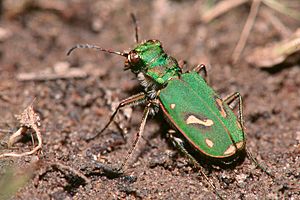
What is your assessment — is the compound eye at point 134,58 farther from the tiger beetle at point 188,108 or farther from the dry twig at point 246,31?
the dry twig at point 246,31

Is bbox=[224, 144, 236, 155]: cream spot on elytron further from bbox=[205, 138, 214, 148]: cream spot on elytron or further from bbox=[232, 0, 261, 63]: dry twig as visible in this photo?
bbox=[232, 0, 261, 63]: dry twig

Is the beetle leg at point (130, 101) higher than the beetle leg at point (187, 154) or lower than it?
higher

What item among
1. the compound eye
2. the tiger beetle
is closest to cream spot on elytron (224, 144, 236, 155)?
the tiger beetle

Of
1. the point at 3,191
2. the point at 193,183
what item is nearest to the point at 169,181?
the point at 193,183

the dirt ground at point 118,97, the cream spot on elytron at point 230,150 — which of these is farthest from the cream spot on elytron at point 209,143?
the dirt ground at point 118,97

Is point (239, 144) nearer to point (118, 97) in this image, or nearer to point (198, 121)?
point (198, 121)

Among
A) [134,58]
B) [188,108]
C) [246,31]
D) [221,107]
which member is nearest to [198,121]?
[188,108]

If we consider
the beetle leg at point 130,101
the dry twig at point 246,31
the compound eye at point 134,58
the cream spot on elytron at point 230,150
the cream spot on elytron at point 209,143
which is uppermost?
the dry twig at point 246,31
